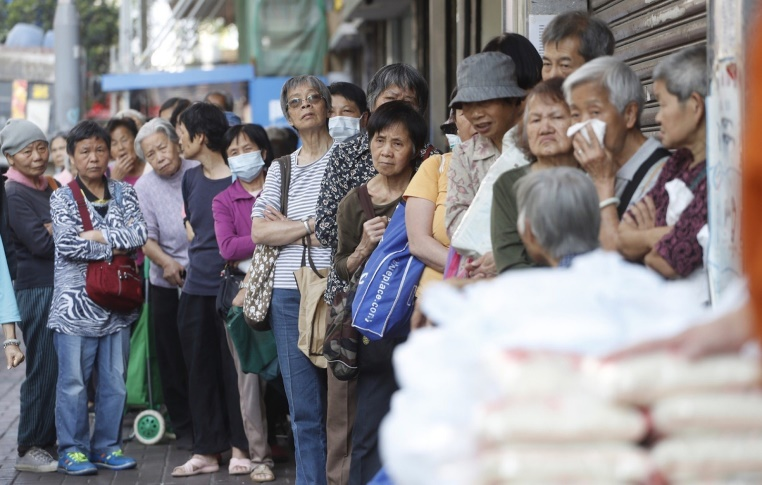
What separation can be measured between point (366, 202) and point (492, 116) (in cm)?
94

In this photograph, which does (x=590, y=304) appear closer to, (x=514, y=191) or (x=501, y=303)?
(x=501, y=303)

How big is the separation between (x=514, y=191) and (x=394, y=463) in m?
1.39

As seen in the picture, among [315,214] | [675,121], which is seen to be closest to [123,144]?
[315,214]

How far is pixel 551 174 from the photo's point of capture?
A: 328 centimetres

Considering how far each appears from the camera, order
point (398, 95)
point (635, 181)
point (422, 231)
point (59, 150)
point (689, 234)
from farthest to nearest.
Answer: point (59, 150)
point (398, 95)
point (422, 231)
point (635, 181)
point (689, 234)

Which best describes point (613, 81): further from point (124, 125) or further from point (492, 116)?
point (124, 125)

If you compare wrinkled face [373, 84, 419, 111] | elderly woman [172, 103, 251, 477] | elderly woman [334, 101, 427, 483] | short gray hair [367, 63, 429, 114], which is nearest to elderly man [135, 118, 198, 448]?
elderly woman [172, 103, 251, 477]

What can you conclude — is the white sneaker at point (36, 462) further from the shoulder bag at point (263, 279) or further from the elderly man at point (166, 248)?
the shoulder bag at point (263, 279)

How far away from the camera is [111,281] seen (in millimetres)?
7102

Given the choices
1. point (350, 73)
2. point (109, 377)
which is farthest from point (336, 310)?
point (350, 73)

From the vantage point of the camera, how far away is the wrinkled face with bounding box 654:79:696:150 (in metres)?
3.65

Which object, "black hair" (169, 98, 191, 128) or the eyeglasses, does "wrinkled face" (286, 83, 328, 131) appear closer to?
the eyeglasses

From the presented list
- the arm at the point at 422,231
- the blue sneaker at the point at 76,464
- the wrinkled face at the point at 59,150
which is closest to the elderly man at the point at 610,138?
the arm at the point at 422,231

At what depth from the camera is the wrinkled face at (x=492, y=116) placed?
4.82 m
